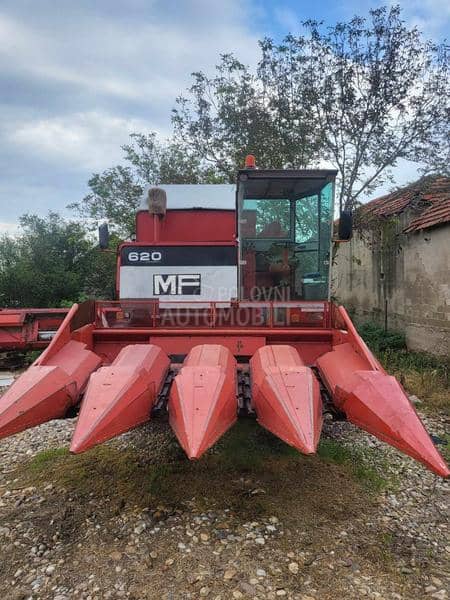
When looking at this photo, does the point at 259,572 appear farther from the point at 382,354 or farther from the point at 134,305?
the point at 382,354

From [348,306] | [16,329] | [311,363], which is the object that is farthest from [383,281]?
[16,329]

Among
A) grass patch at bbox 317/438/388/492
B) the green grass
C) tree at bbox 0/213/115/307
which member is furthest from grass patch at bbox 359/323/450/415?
tree at bbox 0/213/115/307

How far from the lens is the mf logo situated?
492cm

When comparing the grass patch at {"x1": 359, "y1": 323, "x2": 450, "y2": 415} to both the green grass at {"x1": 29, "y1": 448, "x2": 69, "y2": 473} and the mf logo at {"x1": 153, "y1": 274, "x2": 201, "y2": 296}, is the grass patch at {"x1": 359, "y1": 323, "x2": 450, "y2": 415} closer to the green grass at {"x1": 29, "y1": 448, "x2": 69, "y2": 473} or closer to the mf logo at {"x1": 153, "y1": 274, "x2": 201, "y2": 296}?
the mf logo at {"x1": 153, "y1": 274, "x2": 201, "y2": 296}

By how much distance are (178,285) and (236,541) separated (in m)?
2.76

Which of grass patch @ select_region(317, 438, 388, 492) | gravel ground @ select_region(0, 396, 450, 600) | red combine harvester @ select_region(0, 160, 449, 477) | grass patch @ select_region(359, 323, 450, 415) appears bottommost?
gravel ground @ select_region(0, 396, 450, 600)

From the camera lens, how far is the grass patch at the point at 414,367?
6.32 meters

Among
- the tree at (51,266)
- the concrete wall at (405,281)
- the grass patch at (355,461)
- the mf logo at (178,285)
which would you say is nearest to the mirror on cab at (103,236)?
the mf logo at (178,285)

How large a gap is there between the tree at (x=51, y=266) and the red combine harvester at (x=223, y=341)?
942 centimetres

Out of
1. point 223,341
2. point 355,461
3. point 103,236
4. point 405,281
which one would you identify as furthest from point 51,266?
point 355,461

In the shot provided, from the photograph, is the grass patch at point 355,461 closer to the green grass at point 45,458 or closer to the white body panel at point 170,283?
the white body panel at point 170,283

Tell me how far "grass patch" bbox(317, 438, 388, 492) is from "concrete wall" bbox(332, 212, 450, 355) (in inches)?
180

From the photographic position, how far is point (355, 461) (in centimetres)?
411

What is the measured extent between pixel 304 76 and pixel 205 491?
917 cm
